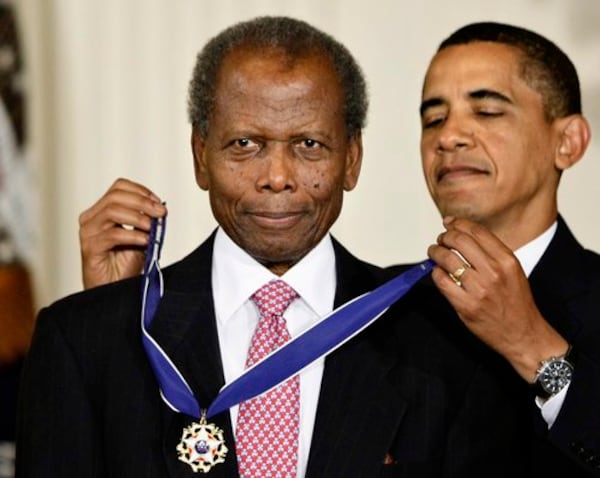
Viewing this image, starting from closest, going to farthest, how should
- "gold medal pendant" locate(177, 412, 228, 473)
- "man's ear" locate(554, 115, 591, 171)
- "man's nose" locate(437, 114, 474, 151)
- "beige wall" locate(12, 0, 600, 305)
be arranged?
"gold medal pendant" locate(177, 412, 228, 473)
"man's nose" locate(437, 114, 474, 151)
"man's ear" locate(554, 115, 591, 171)
"beige wall" locate(12, 0, 600, 305)

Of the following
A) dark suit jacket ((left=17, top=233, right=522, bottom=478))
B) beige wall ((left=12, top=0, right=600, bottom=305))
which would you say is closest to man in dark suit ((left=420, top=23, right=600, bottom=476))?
dark suit jacket ((left=17, top=233, right=522, bottom=478))

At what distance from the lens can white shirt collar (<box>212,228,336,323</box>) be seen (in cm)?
281

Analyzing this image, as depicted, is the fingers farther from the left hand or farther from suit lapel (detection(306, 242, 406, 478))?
the left hand

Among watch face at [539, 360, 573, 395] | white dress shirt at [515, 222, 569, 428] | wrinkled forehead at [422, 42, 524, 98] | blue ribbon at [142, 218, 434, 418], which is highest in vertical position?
wrinkled forehead at [422, 42, 524, 98]

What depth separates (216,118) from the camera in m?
2.78

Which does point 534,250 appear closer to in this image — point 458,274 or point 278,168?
point 458,274

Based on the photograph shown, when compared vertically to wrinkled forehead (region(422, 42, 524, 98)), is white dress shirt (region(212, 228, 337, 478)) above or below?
below

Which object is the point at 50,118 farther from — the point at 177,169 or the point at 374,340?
the point at 374,340

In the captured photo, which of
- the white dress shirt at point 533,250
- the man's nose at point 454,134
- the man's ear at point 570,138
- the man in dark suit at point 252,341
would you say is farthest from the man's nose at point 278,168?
the man's ear at point 570,138

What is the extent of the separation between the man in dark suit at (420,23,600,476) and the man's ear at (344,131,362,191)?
0.62 ft

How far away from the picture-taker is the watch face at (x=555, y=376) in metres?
2.88

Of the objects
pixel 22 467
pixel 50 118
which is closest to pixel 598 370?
pixel 22 467

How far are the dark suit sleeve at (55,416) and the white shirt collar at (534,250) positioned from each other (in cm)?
110

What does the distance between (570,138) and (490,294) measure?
80cm
